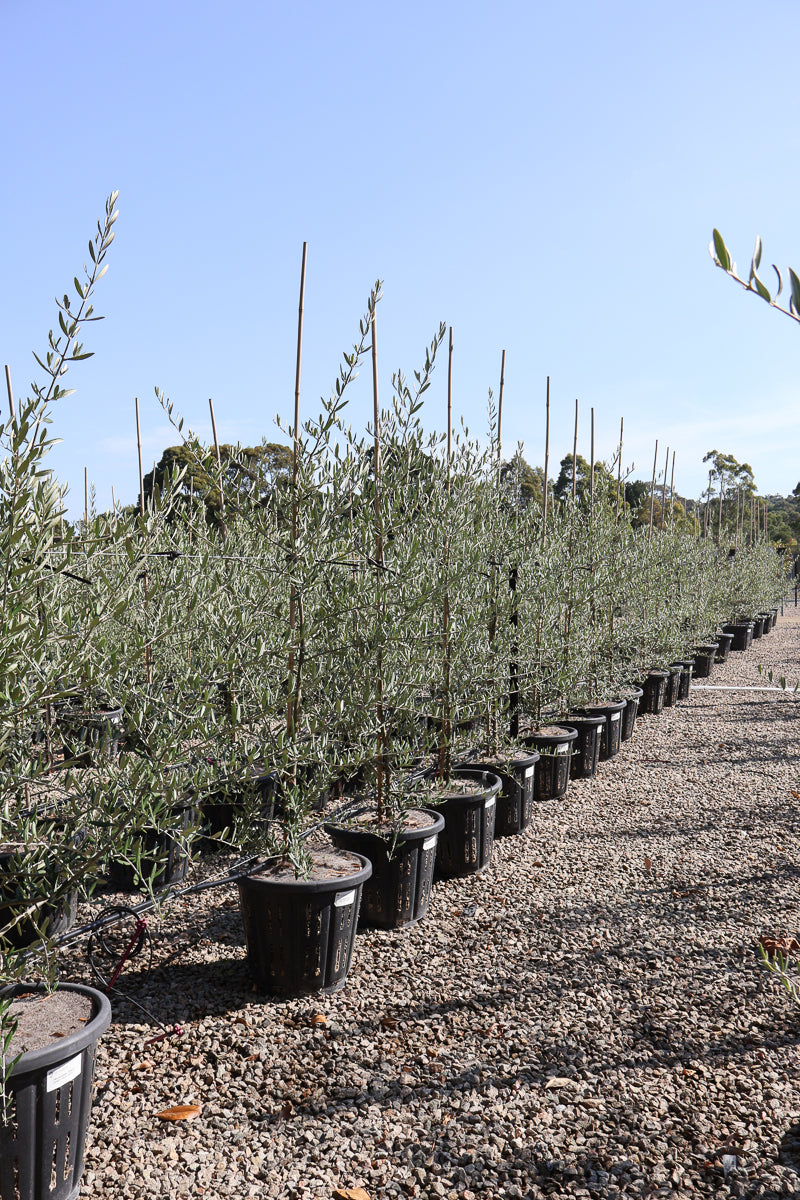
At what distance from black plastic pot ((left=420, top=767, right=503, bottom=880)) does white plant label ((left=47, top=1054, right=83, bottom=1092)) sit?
2598mm

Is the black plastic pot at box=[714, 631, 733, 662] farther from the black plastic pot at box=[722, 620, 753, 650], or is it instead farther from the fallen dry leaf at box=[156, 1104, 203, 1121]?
the fallen dry leaf at box=[156, 1104, 203, 1121]

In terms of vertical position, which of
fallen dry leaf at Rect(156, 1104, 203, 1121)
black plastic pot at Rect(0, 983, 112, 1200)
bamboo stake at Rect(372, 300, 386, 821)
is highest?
bamboo stake at Rect(372, 300, 386, 821)

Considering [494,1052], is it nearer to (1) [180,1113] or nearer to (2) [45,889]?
(1) [180,1113]

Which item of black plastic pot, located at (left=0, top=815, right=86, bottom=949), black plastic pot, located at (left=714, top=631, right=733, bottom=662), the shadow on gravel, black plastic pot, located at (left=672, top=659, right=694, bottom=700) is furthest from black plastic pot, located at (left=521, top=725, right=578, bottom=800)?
black plastic pot, located at (left=714, top=631, right=733, bottom=662)

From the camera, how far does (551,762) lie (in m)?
6.29

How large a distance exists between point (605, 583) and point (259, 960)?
4.98 metres

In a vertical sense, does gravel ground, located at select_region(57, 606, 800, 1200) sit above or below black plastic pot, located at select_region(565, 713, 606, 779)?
below

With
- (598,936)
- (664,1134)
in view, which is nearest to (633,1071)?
(664,1134)

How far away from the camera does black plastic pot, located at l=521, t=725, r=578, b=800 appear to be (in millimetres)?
6242

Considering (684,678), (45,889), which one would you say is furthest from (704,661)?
(45,889)

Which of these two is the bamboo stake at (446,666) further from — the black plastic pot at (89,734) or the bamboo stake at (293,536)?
the black plastic pot at (89,734)

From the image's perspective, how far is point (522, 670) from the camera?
6.24 meters

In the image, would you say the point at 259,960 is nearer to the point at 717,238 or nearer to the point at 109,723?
the point at 109,723

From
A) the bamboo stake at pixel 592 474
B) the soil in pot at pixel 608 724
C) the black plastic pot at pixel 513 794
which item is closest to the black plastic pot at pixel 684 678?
the soil in pot at pixel 608 724
